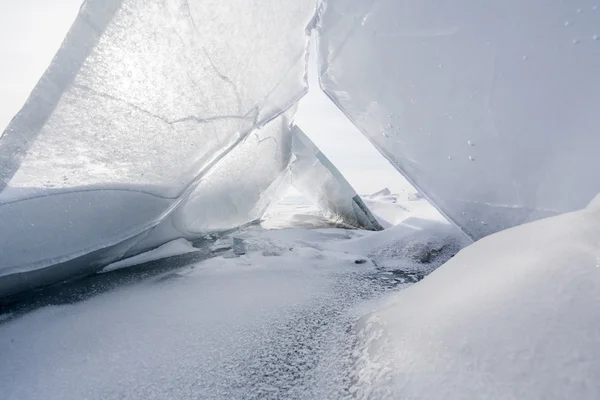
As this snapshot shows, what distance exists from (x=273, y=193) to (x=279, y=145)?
3.40 feet

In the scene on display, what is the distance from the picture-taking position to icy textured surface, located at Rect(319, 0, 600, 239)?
114 cm

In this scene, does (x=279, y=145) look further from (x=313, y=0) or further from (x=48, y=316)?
(x=48, y=316)

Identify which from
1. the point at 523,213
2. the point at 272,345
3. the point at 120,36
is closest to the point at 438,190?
the point at 523,213

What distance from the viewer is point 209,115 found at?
158 centimetres

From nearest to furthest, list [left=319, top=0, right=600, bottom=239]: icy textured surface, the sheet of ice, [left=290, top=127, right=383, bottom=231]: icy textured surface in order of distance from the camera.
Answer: the sheet of ice
[left=319, top=0, right=600, bottom=239]: icy textured surface
[left=290, top=127, right=383, bottom=231]: icy textured surface

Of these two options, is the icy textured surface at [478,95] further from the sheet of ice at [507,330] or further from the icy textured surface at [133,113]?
the sheet of ice at [507,330]

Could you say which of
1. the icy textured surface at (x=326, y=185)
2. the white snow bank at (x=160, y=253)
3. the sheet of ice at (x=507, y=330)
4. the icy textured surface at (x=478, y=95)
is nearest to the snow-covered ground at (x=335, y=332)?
the sheet of ice at (x=507, y=330)

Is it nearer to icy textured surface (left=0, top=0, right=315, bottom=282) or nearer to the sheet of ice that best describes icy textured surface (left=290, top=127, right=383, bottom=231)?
icy textured surface (left=0, top=0, right=315, bottom=282)

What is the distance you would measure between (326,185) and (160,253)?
2178 millimetres

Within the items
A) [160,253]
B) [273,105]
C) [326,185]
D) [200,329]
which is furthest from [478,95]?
[326,185]

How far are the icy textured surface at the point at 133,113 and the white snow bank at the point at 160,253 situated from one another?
0.32 ft

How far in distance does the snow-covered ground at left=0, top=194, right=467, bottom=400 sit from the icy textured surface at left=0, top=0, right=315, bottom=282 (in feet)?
0.84

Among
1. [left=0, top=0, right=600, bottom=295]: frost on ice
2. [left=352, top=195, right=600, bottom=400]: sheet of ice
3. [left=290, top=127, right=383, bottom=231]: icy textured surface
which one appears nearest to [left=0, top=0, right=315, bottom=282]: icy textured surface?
[left=0, top=0, right=600, bottom=295]: frost on ice

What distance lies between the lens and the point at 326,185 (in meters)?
3.98
